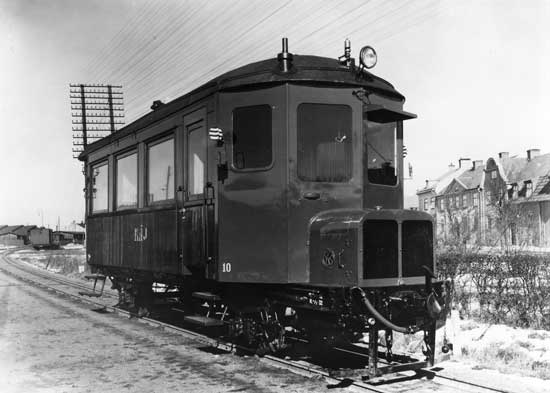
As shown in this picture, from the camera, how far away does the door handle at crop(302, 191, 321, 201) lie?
6852mm

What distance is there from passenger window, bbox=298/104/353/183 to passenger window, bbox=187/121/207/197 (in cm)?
154

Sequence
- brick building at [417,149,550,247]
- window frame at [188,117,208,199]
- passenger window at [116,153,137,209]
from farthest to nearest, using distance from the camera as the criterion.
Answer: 1. brick building at [417,149,550,247]
2. passenger window at [116,153,137,209]
3. window frame at [188,117,208,199]

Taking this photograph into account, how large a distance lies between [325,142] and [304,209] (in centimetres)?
84

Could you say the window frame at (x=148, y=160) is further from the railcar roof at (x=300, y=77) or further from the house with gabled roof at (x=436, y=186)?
the house with gabled roof at (x=436, y=186)

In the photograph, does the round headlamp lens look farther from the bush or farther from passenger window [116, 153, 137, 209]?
passenger window [116, 153, 137, 209]

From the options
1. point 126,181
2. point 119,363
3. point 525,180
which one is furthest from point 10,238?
point 119,363

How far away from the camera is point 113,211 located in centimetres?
1153

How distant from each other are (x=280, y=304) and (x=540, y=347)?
3.71 m

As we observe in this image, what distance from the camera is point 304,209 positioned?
6852mm

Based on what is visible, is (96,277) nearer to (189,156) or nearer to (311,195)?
(189,156)

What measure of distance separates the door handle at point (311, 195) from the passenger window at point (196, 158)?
1.60 meters

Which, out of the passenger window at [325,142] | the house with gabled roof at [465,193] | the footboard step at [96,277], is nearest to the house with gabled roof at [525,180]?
the house with gabled roof at [465,193]

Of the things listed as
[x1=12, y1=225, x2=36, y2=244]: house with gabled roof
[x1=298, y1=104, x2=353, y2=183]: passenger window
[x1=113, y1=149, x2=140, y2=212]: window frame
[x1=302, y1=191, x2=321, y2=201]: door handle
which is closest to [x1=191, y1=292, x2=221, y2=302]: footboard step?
[x1=302, y1=191, x2=321, y2=201]: door handle

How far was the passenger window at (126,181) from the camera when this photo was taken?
10.3 meters
